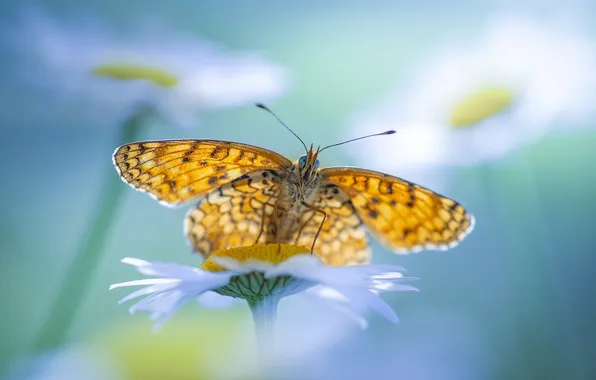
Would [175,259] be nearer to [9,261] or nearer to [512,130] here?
[9,261]

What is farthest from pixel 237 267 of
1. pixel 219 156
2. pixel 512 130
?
pixel 512 130

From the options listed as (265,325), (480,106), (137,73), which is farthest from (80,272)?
(480,106)

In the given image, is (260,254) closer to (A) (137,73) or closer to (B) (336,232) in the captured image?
(B) (336,232)

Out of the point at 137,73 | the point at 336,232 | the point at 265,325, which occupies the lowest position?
the point at 265,325

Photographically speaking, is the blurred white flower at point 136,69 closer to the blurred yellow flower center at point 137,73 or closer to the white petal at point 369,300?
the blurred yellow flower center at point 137,73

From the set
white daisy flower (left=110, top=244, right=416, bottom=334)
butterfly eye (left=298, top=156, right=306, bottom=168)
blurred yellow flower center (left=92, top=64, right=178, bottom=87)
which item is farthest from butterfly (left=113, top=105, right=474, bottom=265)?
blurred yellow flower center (left=92, top=64, right=178, bottom=87)

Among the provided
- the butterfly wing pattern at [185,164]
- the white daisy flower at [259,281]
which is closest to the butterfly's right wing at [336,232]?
the butterfly wing pattern at [185,164]

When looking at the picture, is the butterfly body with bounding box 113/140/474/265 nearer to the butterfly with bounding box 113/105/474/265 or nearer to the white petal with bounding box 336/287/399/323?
the butterfly with bounding box 113/105/474/265
